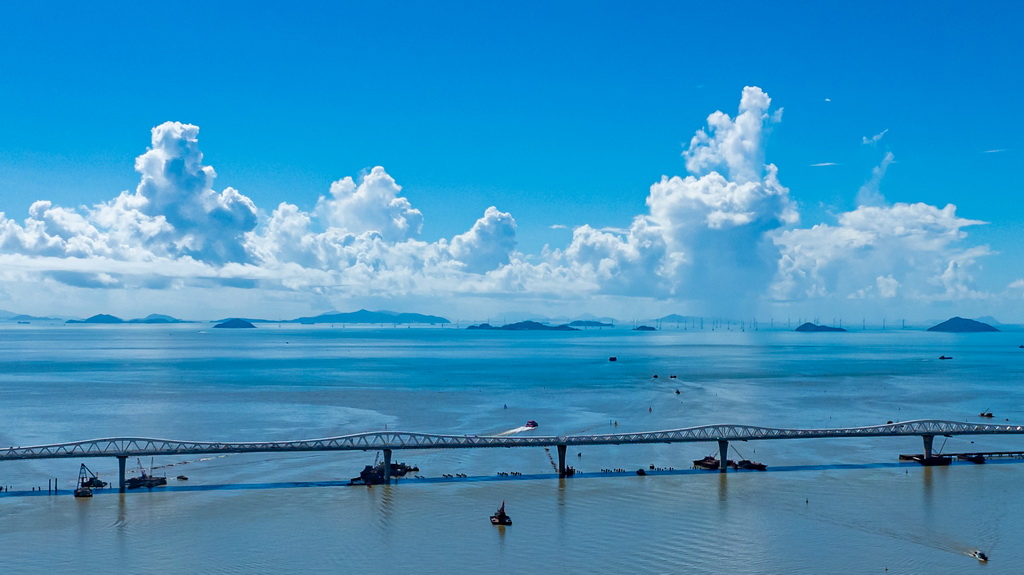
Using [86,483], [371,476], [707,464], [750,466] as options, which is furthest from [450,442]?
[86,483]

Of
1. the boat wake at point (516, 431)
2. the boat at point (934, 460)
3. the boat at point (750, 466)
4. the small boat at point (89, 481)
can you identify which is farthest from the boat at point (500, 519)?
the boat at point (934, 460)

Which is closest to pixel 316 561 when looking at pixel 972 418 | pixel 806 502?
pixel 806 502

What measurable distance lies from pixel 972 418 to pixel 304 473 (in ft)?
298

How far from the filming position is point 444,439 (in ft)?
251

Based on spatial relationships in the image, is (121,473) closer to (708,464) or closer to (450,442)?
(450,442)

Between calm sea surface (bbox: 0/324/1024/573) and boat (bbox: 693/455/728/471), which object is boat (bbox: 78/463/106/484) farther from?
boat (bbox: 693/455/728/471)

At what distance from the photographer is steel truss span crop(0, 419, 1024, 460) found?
225 feet

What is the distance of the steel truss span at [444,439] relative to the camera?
225ft

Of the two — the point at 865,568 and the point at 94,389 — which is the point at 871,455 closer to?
the point at 865,568

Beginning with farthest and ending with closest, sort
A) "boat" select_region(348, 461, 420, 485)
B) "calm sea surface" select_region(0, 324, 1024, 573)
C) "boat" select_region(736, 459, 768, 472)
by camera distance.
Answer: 1. "boat" select_region(736, 459, 768, 472)
2. "boat" select_region(348, 461, 420, 485)
3. "calm sea surface" select_region(0, 324, 1024, 573)

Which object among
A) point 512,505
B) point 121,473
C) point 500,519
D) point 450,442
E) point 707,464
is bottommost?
point 512,505

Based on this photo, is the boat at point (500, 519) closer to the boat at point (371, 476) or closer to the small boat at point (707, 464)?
the boat at point (371, 476)

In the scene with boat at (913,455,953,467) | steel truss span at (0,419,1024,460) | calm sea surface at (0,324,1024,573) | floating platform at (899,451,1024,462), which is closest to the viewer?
calm sea surface at (0,324,1024,573)

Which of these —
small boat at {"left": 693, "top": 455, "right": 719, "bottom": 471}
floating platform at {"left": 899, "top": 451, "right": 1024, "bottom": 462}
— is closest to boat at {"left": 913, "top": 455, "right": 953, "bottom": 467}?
floating platform at {"left": 899, "top": 451, "right": 1024, "bottom": 462}
